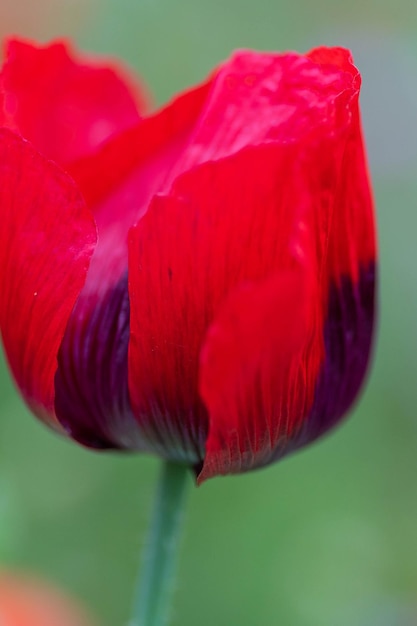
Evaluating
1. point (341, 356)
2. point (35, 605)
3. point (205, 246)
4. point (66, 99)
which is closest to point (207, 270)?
point (205, 246)

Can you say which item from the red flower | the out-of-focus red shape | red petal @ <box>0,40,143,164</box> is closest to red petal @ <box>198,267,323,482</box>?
the red flower

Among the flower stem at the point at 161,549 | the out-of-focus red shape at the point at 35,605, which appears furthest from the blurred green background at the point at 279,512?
the flower stem at the point at 161,549

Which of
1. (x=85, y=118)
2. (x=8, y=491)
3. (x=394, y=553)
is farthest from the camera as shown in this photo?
(x=394, y=553)

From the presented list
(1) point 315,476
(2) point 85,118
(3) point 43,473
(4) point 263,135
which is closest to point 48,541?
(3) point 43,473

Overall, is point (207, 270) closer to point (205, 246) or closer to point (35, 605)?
point (205, 246)

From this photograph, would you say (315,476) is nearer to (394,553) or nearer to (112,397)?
(394,553)

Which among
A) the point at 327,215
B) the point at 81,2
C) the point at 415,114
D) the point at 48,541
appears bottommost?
the point at 48,541
